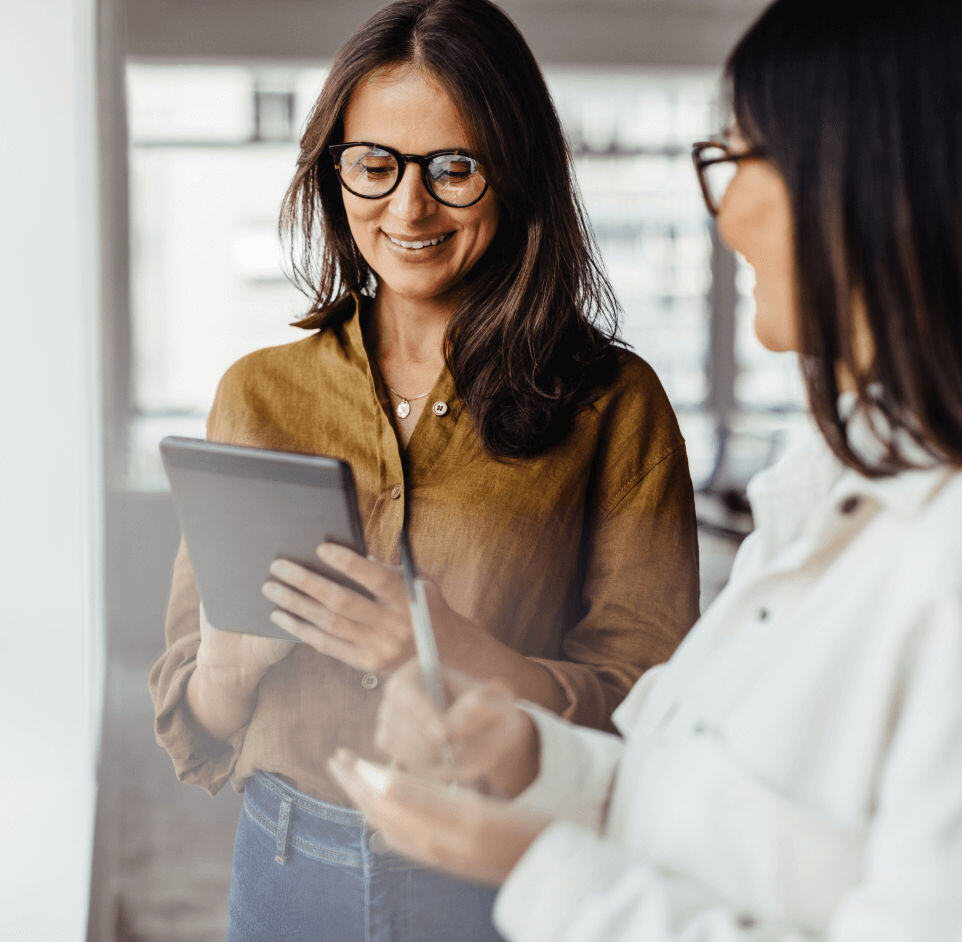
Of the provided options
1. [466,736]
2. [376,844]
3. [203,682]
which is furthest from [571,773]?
[203,682]

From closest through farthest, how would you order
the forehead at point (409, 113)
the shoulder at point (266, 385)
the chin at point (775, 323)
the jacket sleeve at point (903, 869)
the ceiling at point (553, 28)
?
the jacket sleeve at point (903, 869) → the chin at point (775, 323) → the forehead at point (409, 113) → the shoulder at point (266, 385) → the ceiling at point (553, 28)

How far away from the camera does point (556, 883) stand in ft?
1.51

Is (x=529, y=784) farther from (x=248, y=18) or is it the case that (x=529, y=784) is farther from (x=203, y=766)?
(x=248, y=18)

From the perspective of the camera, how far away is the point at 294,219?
2.99ft

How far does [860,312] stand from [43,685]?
1.00 m

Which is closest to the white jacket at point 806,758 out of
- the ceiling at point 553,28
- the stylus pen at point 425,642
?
the stylus pen at point 425,642

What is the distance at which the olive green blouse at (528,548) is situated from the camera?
2.56 feet

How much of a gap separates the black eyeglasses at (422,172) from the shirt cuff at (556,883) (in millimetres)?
501

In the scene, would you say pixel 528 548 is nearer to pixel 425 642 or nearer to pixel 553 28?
pixel 425 642

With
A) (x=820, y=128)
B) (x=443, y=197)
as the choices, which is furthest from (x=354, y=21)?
(x=820, y=128)

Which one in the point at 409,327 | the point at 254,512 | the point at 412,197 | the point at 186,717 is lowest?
the point at 186,717

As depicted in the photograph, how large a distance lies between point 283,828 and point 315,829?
3cm

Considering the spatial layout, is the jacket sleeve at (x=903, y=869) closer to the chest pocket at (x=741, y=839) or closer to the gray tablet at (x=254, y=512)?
the chest pocket at (x=741, y=839)

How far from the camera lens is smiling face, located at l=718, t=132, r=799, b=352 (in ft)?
1.52
